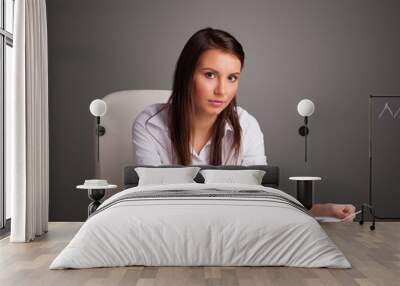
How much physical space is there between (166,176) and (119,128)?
1019mm

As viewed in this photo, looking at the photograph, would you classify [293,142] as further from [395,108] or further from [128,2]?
[128,2]

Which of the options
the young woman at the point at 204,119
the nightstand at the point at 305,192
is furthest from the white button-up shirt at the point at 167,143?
the nightstand at the point at 305,192

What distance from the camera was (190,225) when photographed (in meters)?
4.45

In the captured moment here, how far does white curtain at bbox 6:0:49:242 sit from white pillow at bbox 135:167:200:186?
1.04m

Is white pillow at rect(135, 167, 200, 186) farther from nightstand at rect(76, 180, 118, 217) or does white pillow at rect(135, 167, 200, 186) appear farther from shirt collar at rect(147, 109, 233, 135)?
shirt collar at rect(147, 109, 233, 135)

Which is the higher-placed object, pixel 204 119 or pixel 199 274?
pixel 204 119

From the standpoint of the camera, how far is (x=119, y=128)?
23.3ft

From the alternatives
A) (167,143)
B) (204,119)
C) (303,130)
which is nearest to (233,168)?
(204,119)

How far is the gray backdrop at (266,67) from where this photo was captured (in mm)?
7152

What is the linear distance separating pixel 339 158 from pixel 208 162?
5.10 feet

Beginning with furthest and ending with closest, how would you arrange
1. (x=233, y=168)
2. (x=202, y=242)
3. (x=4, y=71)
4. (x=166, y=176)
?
(x=233, y=168) < (x=4, y=71) < (x=166, y=176) < (x=202, y=242)

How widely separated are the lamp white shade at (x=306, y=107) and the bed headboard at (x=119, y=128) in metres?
1.54

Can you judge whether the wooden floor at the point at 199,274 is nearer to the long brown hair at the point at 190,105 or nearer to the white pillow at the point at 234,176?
the white pillow at the point at 234,176

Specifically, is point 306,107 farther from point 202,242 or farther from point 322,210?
point 202,242
